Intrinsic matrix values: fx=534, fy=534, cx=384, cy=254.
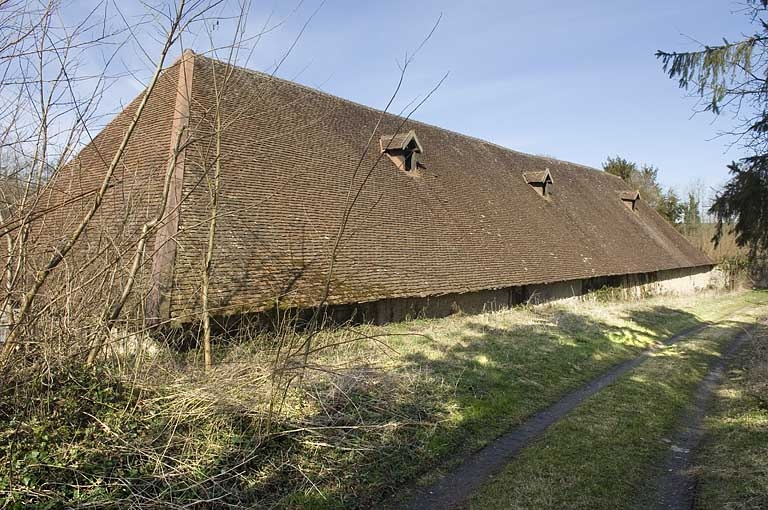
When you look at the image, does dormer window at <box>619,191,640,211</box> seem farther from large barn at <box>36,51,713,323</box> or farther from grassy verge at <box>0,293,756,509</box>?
grassy verge at <box>0,293,756,509</box>

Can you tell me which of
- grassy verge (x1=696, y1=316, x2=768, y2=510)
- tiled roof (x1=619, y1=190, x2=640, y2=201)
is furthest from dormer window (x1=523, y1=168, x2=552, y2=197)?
grassy verge (x1=696, y1=316, x2=768, y2=510)

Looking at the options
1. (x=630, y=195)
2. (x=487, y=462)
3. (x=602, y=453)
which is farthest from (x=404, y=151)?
(x=630, y=195)

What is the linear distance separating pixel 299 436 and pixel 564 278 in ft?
48.8

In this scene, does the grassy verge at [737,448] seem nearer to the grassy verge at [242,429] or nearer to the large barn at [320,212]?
the grassy verge at [242,429]

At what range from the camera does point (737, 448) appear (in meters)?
6.78

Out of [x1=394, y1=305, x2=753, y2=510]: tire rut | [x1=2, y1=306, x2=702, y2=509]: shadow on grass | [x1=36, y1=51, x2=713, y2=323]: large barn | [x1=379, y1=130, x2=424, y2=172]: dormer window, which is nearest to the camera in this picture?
[x1=2, y1=306, x2=702, y2=509]: shadow on grass

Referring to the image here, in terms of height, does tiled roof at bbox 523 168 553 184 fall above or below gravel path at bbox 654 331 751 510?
above

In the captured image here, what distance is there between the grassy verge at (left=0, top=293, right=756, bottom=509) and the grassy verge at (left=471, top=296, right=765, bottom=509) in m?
0.70

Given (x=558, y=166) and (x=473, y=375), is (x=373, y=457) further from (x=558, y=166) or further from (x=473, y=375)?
(x=558, y=166)

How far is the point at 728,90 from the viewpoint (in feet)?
35.9

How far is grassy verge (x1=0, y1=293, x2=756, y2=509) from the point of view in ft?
15.0

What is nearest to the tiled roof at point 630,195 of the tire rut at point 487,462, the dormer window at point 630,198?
the dormer window at point 630,198

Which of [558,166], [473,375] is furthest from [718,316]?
[473,375]

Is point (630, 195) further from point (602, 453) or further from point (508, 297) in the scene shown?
point (602, 453)
